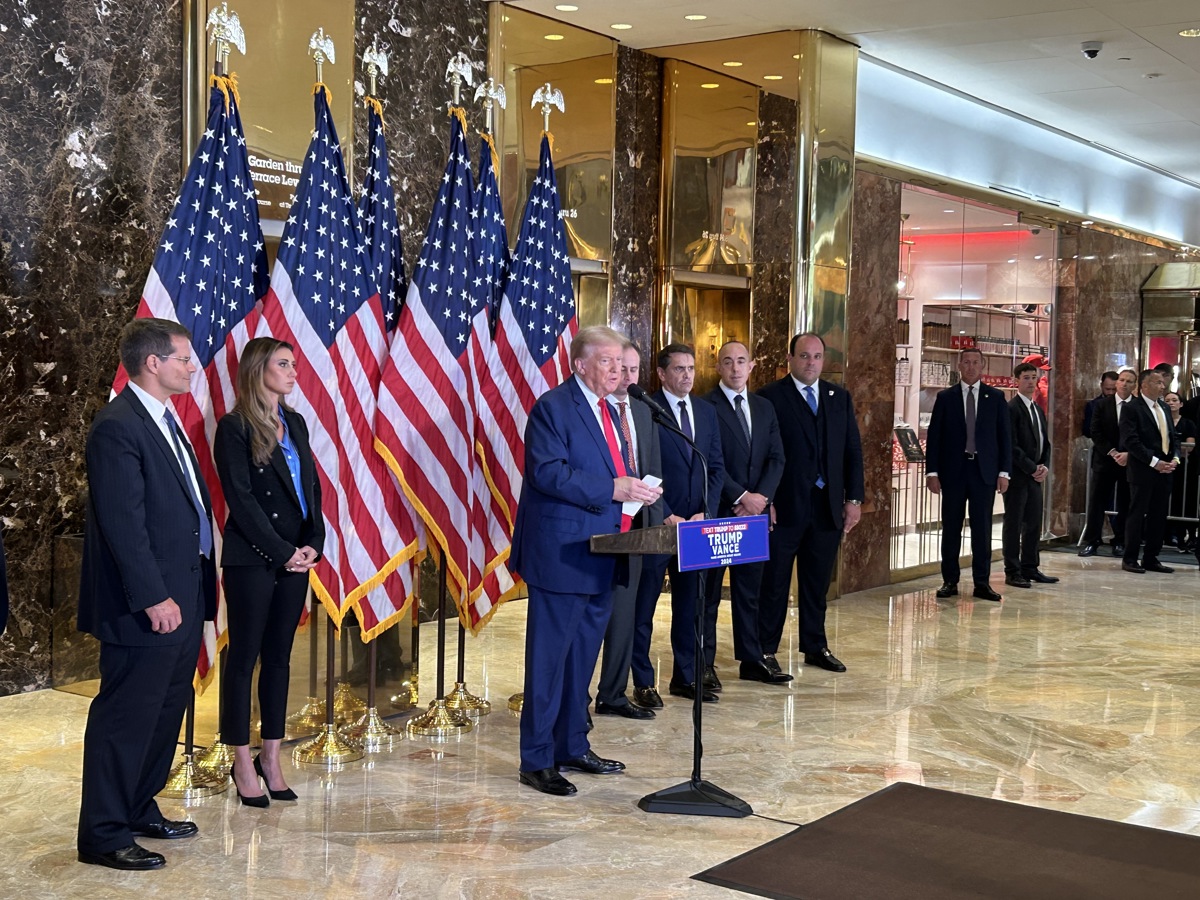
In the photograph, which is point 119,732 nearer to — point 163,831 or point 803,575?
point 163,831

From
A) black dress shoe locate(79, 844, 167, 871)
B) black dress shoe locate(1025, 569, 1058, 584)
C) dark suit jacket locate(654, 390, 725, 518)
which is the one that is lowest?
black dress shoe locate(79, 844, 167, 871)

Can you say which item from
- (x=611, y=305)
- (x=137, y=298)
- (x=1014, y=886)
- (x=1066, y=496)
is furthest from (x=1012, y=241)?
(x=1014, y=886)

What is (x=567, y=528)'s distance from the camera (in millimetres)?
4992

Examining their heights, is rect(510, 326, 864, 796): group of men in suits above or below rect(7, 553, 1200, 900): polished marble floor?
above

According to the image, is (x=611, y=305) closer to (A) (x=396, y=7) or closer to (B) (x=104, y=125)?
(A) (x=396, y=7)

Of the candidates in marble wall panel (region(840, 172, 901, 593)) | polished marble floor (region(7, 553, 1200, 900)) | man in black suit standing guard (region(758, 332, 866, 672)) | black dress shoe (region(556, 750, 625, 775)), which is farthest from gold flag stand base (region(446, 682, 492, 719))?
marble wall panel (region(840, 172, 901, 593))

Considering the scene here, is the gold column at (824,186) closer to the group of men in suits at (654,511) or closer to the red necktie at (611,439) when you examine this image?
the group of men in suits at (654,511)

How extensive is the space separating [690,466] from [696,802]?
1841 mm

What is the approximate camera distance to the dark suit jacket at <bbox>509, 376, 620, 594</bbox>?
4973mm

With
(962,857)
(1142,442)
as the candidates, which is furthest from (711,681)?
(1142,442)

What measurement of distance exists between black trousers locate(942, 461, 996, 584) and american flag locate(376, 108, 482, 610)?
5136 mm

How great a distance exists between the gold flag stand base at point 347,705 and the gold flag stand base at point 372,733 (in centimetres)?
6

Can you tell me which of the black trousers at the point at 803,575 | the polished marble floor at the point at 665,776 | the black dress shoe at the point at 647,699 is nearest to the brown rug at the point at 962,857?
the polished marble floor at the point at 665,776

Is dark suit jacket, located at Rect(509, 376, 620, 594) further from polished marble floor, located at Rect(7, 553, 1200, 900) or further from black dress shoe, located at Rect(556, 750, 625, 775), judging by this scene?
polished marble floor, located at Rect(7, 553, 1200, 900)
